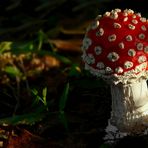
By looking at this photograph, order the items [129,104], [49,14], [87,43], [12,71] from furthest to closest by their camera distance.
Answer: [49,14] → [12,71] → [129,104] → [87,43]

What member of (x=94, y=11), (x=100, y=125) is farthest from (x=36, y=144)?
(x=94, y=11)

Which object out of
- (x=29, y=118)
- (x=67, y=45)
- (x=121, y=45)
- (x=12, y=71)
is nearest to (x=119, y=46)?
(x=121, y=45)

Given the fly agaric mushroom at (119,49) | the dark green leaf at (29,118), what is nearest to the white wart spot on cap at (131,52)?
the fly agaric mushroom at (119,49)

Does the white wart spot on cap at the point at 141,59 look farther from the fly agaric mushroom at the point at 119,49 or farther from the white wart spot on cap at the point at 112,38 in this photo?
the white wart spot on cap at the point at 112,38

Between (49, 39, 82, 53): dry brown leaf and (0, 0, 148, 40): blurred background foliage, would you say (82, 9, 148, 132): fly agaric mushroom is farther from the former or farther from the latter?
(0, 0, 148, 40): blurred background foliage

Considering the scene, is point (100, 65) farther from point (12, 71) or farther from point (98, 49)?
point (12, 71)

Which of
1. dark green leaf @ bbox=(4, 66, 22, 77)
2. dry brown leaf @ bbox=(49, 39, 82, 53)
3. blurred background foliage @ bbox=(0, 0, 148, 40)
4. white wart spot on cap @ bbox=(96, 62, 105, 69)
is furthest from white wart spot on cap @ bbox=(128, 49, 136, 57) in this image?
blurred background foliage @ bbox=(0, 0, 148, 40)

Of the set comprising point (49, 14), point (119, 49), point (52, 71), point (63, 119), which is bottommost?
point (63, 119)
